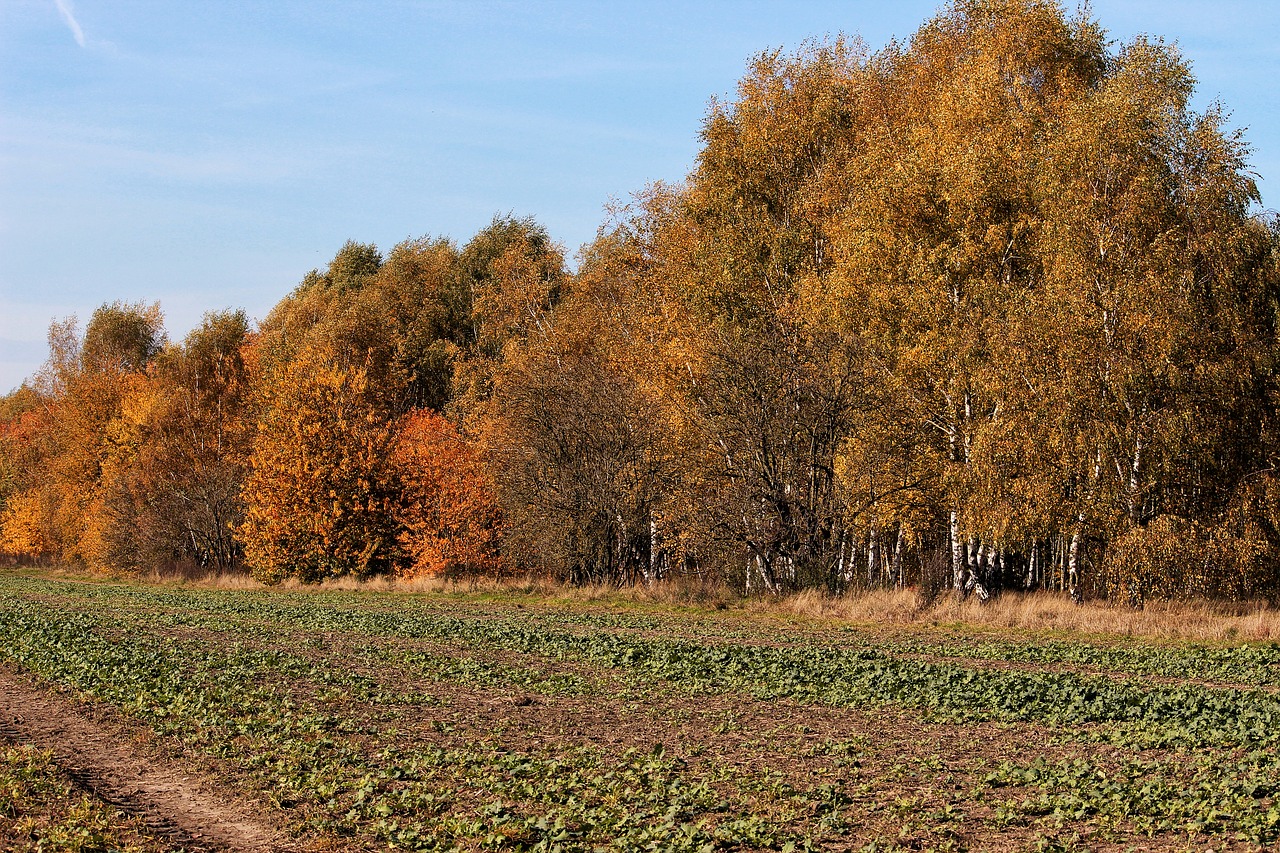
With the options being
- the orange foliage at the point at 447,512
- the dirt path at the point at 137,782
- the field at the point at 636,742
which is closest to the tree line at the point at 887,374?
the orange foliage at the point at 447,512

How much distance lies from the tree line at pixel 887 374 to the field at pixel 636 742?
5.86 meters

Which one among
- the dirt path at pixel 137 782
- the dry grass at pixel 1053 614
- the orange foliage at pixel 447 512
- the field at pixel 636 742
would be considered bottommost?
the dirt path at pixel 137 782

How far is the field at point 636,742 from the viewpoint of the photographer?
33.6ft

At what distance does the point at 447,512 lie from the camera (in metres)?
48.1

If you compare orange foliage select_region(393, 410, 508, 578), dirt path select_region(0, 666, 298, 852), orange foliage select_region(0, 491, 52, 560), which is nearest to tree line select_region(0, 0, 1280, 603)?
orange foliage select_region(393, 410, 508, 578)

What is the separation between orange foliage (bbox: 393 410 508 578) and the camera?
157 ft

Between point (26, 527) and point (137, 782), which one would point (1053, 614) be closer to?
point (137, 782)

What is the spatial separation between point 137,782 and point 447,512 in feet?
118

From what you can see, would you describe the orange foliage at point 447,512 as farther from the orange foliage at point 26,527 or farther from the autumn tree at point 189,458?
the orange foliage at point 26,527

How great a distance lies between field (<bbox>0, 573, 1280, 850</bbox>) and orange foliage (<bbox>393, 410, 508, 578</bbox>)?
70.1ft

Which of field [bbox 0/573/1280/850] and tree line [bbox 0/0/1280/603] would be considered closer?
field [bbox 0/573/1280/850]

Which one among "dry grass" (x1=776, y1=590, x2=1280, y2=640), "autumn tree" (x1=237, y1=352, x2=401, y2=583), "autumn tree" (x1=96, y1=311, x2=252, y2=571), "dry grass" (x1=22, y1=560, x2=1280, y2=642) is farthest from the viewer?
"autumn tree" (x1=96, y1=311, x2=252, y2=571)

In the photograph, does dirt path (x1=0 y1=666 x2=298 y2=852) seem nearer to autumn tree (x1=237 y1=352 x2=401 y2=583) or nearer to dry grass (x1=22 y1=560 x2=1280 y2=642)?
dry grass (x1=22 y1=560 x2=1280 y2=642)

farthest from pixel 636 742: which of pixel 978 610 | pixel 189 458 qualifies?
pixel 189 458
